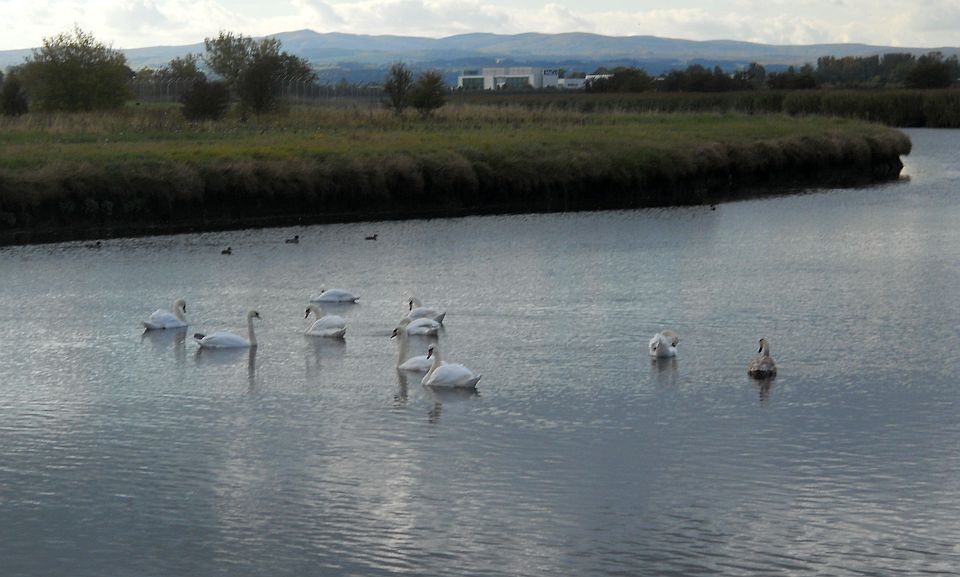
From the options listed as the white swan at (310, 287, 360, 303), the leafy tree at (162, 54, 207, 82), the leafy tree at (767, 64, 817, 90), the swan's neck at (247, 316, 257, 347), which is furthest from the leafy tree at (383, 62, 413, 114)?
the leafy tree at (767, 64, 817, 90)

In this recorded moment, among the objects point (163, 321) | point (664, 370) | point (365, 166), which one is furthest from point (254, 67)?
point (664, 370)

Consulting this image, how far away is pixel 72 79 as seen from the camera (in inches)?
2453

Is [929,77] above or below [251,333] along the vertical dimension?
above

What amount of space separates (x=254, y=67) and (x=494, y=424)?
50.7 metres

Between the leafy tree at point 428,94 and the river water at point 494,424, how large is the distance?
36.2m

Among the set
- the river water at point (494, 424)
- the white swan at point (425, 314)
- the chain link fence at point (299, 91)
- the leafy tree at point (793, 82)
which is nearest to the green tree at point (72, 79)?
the chain link fence at point (299, 91)

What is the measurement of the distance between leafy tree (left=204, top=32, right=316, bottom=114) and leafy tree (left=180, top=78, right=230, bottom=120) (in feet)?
15.0

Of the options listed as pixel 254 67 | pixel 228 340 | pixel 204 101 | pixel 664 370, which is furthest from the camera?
pixel 254 67

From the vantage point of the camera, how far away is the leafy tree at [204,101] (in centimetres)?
5934

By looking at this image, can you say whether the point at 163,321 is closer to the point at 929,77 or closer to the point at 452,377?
the point at 452,377

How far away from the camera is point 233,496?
14.7 m

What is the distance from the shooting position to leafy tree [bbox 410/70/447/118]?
219 feet

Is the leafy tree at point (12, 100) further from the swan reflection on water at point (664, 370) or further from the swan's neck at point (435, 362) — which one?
the swan reflection on water at point (664, 370)

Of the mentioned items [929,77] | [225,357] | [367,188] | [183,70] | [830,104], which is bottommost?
[225,357]
